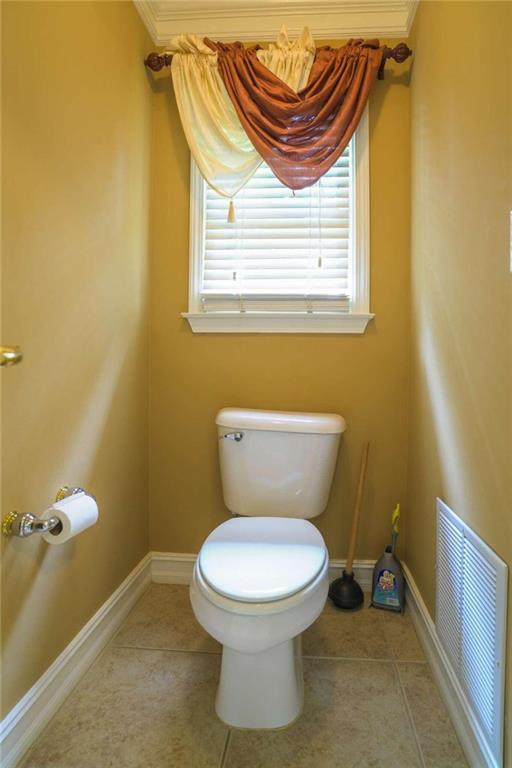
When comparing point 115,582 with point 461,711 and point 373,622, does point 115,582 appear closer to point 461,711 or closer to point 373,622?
point 373,622

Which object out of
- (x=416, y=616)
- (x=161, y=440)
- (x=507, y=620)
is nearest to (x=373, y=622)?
(x=416, y=616)

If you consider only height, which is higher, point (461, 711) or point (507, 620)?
point (507, 620)

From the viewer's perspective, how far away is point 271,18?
173 cm

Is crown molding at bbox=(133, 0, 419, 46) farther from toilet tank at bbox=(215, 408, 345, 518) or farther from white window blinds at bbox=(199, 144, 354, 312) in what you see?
toilet tank at bbox=(215, 408, 345, 518)

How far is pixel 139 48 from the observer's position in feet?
5.43

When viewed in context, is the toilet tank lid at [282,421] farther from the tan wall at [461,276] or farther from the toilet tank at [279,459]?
the tan wall at [461,276]

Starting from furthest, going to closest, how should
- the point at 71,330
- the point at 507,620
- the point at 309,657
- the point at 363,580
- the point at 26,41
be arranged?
1. the point at 363,580
2. the point at 309,657
3. the point at 71,330
4. the point at 26,41
5. the point at 507,620

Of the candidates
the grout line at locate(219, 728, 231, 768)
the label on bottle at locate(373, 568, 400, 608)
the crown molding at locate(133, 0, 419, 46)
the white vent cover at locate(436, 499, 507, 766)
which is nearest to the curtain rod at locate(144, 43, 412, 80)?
the crown molding at locate(133, 0, 419, 46)

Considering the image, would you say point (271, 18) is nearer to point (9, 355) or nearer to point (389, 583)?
point (9, 355)

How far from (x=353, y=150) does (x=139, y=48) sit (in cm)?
93

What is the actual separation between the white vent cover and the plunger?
1.29 ft

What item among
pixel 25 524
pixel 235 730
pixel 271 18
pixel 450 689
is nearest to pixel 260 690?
pixel 235 730

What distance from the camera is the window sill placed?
5.62 feet

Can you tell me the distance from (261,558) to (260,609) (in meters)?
0.18
